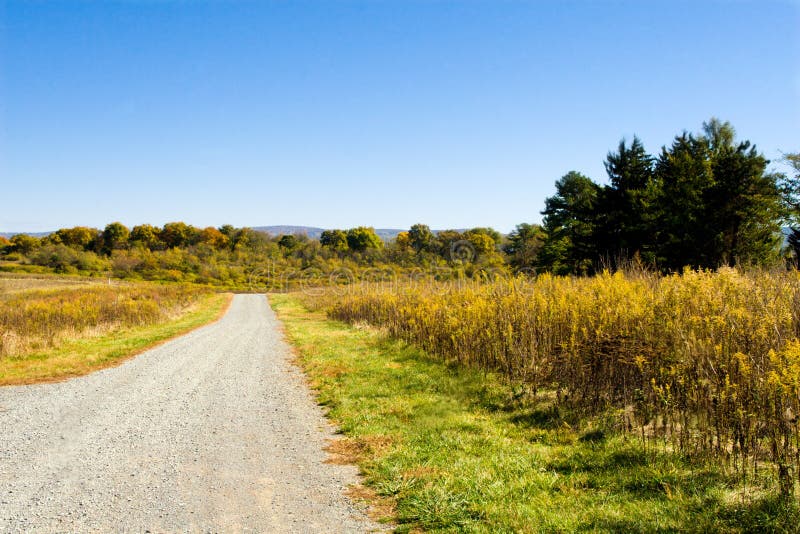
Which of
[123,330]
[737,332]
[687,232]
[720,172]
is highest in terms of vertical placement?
[720,172]

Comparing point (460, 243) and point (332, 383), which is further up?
point (460, 243)

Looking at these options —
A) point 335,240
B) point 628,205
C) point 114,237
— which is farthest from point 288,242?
point 628,205

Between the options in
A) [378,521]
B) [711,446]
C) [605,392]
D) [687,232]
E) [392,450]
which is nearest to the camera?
[378,521]

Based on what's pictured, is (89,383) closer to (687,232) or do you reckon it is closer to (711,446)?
(711,446)

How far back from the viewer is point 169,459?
18.2ft

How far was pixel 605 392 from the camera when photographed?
6762 millimetres

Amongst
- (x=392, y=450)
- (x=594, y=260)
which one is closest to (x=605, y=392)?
(x=392, y=450)

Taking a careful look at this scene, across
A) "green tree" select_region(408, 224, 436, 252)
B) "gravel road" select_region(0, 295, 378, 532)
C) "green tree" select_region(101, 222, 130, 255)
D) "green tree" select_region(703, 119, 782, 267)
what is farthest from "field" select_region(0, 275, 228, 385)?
"green tree" select_region(101, 222, 130, 255)

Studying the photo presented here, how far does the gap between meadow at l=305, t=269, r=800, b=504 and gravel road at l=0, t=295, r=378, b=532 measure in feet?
11.2

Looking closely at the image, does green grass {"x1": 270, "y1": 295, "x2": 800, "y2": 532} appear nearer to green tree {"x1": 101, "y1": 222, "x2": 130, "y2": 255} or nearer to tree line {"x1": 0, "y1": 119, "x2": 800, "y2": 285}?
tree line {"x1": 0, "y1": 119, "x2": 800, "y2": 285}

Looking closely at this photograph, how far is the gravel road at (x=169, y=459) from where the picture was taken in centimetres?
410

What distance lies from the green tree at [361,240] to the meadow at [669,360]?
330 ft

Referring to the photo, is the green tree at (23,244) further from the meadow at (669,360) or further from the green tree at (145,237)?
the meadow at (669,360)

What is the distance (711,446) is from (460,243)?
74.2 meters
